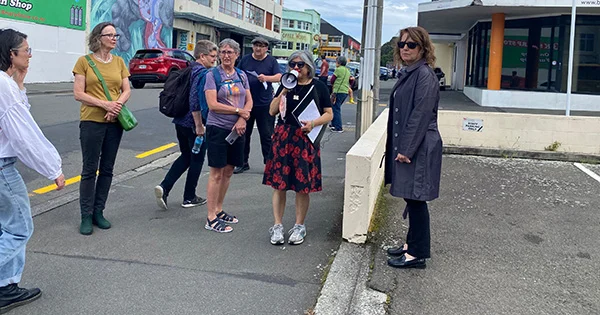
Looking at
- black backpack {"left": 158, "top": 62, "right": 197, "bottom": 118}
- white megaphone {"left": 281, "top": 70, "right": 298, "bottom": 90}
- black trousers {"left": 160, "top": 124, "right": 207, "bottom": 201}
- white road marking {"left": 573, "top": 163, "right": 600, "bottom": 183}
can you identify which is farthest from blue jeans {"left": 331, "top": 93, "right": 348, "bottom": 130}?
white megaphone {"left": 281, "top": 70, "right": 298, "bottom": 90}

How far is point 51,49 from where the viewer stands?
24000mm

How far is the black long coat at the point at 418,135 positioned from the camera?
4.10 m

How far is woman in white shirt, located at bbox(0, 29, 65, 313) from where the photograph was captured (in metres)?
3.32

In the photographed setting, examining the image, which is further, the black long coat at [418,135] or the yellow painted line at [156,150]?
the yellow painted line at [156,150]

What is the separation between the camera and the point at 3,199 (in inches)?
135

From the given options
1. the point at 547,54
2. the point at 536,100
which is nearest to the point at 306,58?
the point at 536,100

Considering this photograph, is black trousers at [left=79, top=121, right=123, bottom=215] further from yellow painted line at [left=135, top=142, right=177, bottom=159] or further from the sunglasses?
yellow painted line at [left=135, top=142, right=177, bottom=159]

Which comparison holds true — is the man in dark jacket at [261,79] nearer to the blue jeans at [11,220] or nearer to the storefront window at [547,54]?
the blue jeans at [11,220]

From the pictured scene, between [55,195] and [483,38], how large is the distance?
65.0ft

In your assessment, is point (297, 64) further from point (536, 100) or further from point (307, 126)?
point (536, 100)

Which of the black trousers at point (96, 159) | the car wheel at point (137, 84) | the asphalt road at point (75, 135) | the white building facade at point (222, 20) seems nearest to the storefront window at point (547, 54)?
the asphalt road at point (75, 135)

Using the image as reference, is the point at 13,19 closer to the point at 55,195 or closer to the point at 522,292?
the point at 55,195

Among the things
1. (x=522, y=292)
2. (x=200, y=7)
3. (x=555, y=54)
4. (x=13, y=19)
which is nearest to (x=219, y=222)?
(x=522, y=292)

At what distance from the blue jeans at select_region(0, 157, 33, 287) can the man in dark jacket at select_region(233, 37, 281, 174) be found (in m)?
3.88
